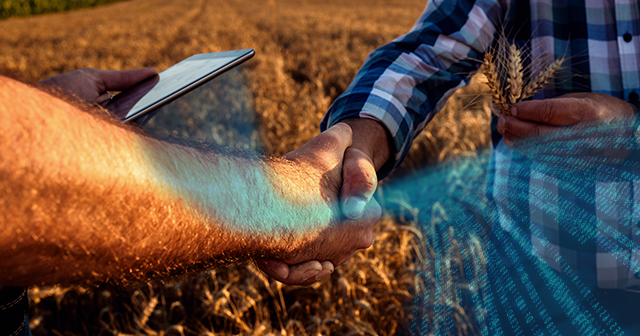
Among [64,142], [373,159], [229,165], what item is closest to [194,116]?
[373,159]

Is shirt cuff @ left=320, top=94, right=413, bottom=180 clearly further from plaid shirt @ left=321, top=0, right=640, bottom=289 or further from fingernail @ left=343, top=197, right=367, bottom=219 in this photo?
fingernail @ left=343, top=197, right=367, bottom=219

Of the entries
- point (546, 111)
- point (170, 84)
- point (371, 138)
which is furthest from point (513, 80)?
point (170, 84)

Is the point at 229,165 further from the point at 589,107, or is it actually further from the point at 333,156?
the point at 589,107

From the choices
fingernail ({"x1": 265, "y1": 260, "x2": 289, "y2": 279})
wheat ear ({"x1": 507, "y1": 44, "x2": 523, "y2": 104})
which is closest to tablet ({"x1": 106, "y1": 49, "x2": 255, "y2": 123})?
fingernail ({"x1": 265, "y1": 260, "x2": 289, "y2": 279})

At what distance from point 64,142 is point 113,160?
77 millimetres

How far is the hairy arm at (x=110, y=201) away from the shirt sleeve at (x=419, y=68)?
0.55 metres

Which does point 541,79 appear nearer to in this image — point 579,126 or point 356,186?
point 579,126

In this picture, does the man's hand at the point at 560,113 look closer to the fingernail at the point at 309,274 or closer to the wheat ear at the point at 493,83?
the wheat ear at the point at 493,83

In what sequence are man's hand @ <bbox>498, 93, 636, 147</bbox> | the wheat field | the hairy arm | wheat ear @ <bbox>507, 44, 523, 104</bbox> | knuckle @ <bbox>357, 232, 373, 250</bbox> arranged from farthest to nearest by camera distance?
the wheat field → knuckle @ <bbox>357, 232, 373, 250</bbox> → wheat ear @ <bbox>507, 44, 523, 104</bbox> → man's hand @ <bbox>498, 93, 636, 147</bbox> → the hairy arm

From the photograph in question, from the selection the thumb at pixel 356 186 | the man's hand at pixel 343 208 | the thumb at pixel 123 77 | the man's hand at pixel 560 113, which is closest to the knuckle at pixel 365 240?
the man's hand at pixel 343 208

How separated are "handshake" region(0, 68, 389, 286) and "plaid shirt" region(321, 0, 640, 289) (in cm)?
33

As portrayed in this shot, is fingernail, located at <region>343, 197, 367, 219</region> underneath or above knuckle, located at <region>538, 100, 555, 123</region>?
underneath

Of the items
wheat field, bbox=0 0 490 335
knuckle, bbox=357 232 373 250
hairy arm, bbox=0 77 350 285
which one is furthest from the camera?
wheat field, bbox=0 0 490 335

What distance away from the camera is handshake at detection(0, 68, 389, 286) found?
56 centimetres
